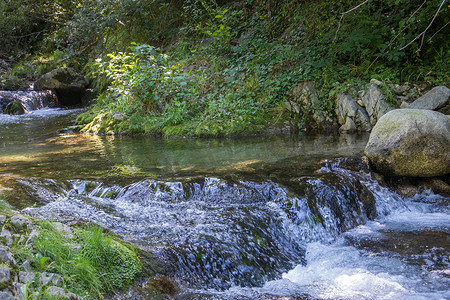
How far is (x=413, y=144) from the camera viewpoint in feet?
18.4

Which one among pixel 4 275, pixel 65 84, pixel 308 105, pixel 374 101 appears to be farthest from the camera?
pixel 65 84

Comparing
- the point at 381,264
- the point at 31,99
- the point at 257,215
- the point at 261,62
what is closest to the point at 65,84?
the point at 31,99

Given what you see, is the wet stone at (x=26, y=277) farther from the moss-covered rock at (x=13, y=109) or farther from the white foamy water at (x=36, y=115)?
the moss-covered rock at (x=13, y=109)

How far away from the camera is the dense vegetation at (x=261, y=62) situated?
8.80 m

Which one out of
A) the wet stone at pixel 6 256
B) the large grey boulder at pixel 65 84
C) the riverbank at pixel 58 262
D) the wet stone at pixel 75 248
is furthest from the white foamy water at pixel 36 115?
the wet stone at pixel 6 256

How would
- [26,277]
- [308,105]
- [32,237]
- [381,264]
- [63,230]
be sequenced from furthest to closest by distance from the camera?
1. [308,105]
2. [381,264]
3. [63,230]
4. [32,237]
5. [26,277]

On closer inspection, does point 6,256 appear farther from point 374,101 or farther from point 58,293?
point 374,101

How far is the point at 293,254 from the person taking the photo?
4.12 m

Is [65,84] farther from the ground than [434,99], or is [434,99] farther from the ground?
[65,84]

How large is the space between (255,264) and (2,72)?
19171mm

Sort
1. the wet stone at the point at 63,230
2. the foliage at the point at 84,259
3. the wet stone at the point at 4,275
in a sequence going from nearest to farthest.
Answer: the wet stone at the point at 4,275 < the foliage at the point at 84,259 < the wet stone at the point at 63,230

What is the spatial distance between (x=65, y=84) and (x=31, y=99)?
1550 millimetres

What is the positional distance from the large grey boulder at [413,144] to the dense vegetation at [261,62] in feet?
8.46

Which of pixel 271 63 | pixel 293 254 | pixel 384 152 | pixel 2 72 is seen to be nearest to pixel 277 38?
pixel 271 63
